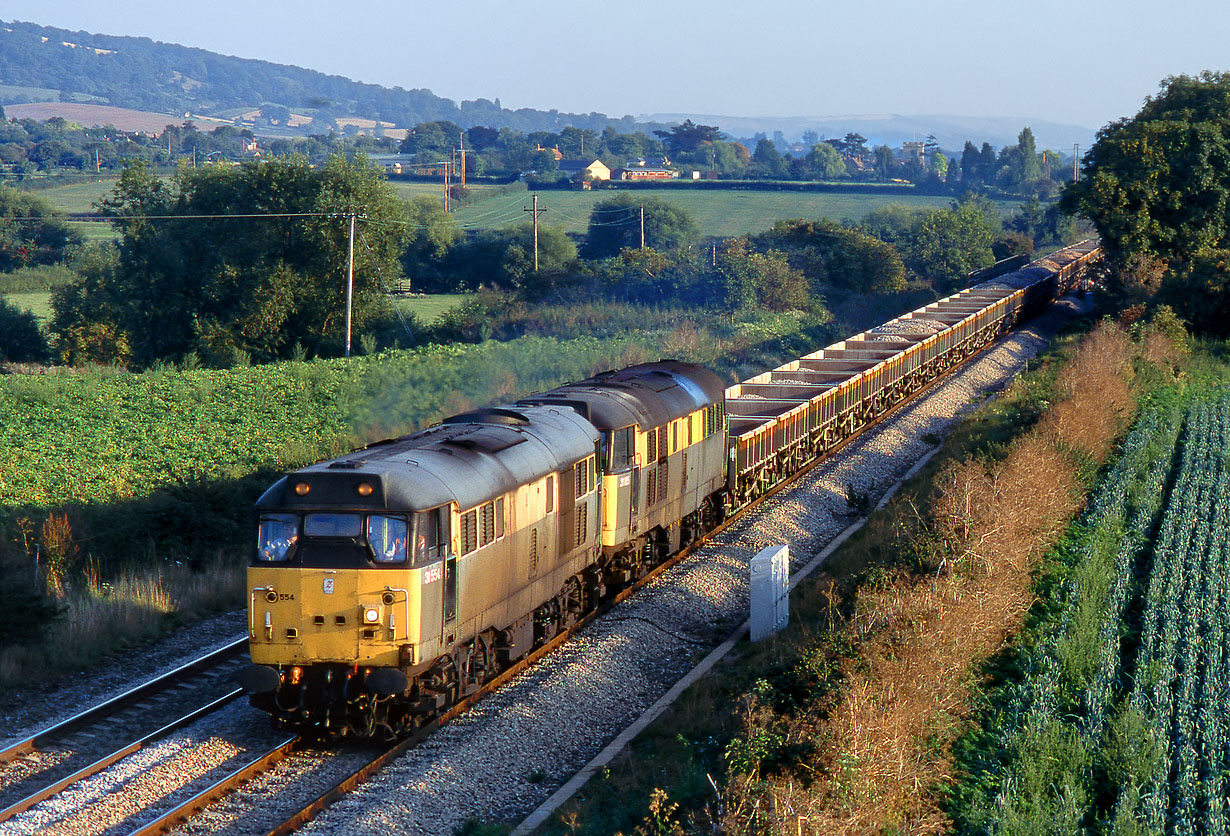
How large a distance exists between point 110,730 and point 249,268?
41066mm

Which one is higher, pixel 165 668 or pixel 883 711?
pixel 883 711

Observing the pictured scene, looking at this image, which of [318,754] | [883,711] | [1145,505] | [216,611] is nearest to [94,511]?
[216,611]

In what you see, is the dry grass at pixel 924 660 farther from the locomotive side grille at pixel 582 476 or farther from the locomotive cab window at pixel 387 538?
the locomotive side grille at pixel 582 476

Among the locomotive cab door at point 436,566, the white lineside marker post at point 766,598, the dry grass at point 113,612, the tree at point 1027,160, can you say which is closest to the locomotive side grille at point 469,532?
the locomotive cab door at point 436,566

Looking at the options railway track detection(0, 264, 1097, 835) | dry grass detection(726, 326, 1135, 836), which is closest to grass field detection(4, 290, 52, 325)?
railway track detection(0, 264, 1097, 835)

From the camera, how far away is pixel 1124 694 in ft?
49.1

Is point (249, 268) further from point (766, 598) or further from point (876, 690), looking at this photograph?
point (876, 690)

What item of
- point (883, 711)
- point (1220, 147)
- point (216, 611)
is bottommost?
point (216, 611)

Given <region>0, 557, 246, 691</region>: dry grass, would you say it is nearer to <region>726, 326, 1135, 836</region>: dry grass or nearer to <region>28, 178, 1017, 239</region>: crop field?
<region>726, 326, 1135, 836</region>: dry grass

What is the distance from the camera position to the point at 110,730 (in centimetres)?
1459

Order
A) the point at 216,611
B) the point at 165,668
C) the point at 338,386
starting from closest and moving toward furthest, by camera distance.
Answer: the point at 165,668, the point at 216,611, the point at 338,386

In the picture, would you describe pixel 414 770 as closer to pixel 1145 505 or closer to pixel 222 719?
pixel 222 719

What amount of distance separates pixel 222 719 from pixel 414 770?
3046 millimetres

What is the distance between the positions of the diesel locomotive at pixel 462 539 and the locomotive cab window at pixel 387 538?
16 mm
